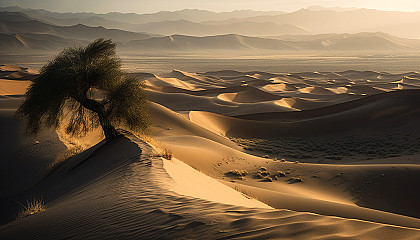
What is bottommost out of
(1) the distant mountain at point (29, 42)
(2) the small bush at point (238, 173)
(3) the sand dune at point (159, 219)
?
(2) the small bush at point (238, 173)

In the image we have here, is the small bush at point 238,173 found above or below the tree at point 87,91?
below

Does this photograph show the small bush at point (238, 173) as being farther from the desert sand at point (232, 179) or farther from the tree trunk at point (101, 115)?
the tree trunk at point (101, 115)

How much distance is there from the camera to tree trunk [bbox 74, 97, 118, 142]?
13539mm

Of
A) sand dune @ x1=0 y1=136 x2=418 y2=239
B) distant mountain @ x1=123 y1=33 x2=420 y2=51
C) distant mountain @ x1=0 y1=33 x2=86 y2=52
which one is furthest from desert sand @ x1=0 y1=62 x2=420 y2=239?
distant mountain @ x1=123 y1=33 x2=420 y2=51

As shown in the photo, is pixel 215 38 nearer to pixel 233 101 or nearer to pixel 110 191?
pixel 233 101

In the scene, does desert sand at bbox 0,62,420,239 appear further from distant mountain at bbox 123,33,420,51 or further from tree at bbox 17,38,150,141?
distant mountain at bbox 123,33,420,51

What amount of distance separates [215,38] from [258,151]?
180 metres

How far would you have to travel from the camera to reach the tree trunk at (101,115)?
13539 mm

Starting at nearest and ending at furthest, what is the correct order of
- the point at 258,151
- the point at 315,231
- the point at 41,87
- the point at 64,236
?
the point at 315,231
the point at 64,236
the point at 41,87
the point at 258,151

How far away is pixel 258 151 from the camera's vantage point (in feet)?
68.1

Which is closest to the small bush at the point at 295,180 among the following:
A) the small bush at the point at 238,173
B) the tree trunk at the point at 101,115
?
the small bush at the point at 238,173

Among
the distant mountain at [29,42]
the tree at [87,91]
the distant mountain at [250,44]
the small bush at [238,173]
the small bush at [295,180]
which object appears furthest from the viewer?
the distant mountain at [250,44]

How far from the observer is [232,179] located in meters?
12.7

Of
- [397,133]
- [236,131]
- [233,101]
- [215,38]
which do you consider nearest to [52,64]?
[236,131]
